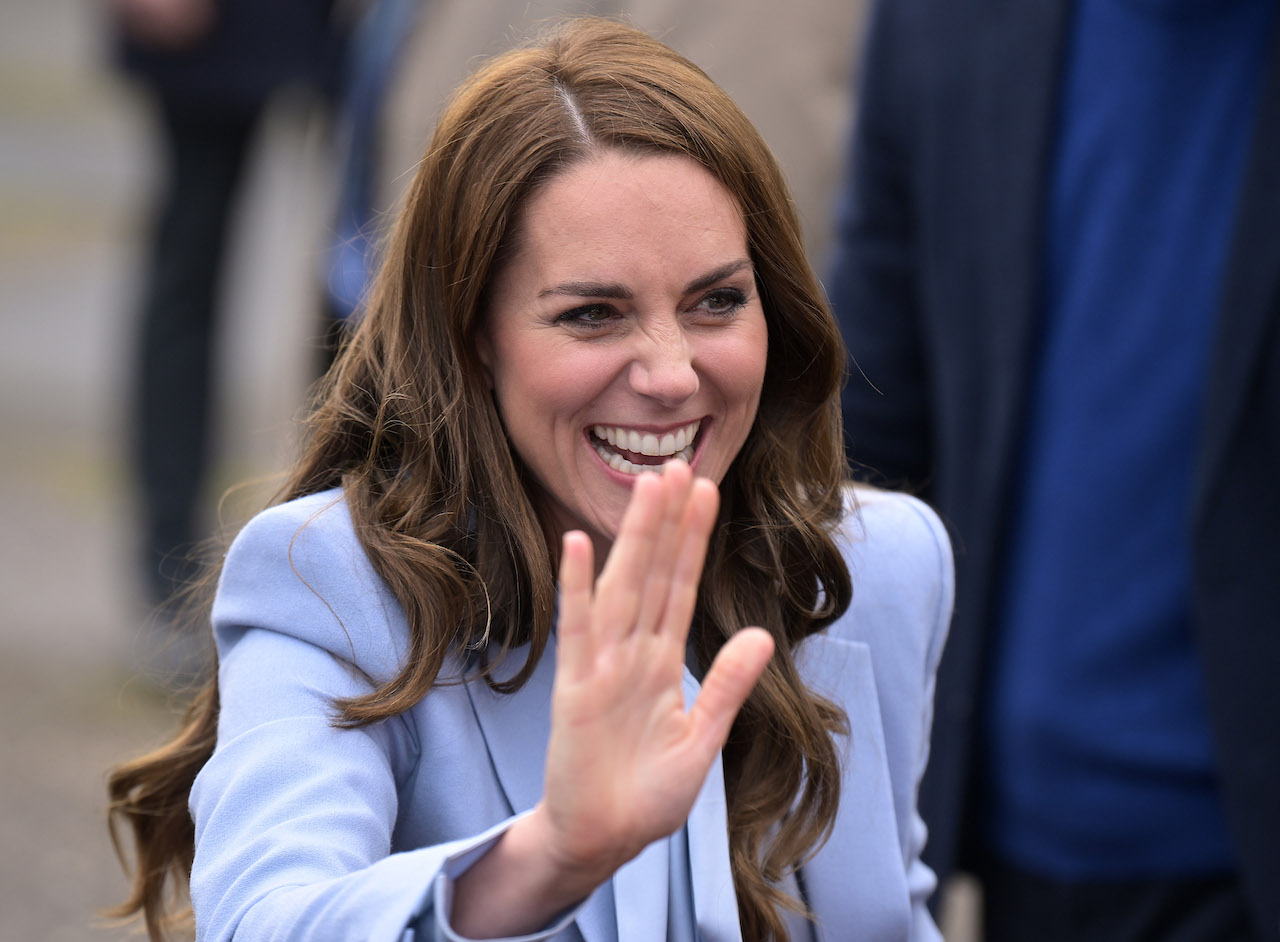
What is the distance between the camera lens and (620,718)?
1610mm

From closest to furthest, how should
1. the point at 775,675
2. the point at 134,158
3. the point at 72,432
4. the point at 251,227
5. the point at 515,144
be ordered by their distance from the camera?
1. the point at 515,144
2. the point at 775,675
3. the point at 72,432
4. the point at 251,227
5. the point at 134,158

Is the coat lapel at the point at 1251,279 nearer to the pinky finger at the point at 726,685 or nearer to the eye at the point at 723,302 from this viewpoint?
the eye at the point at 723,302

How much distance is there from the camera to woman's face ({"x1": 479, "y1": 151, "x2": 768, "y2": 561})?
6.41 feet

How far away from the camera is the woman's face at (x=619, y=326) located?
1953 mm

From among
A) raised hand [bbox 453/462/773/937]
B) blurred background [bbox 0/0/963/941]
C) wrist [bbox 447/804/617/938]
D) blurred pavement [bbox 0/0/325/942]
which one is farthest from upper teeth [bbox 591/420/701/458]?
blurred pavement [bbox 0/0/325/942]

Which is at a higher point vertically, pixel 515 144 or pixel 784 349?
pixel 515 144

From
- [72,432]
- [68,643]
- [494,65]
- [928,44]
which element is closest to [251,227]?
[72,432]

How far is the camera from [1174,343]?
110 inches

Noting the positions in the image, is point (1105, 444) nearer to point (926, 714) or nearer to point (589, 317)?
point (926, 714)

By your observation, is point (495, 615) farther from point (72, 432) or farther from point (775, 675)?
point (72, 432)

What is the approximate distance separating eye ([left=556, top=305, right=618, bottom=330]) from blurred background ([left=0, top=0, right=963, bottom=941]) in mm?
604

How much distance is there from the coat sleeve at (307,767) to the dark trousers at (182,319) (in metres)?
3.36

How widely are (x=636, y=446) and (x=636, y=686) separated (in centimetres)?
46

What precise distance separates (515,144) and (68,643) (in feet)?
13.3
